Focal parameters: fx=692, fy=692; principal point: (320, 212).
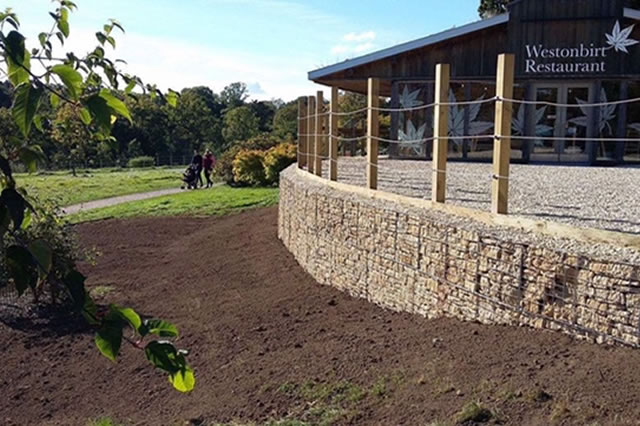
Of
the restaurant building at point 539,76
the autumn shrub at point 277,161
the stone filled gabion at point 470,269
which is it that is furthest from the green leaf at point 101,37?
the autumn shrub at point 277,161

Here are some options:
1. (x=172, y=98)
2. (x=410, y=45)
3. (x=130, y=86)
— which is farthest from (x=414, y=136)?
(x=130, y=86)

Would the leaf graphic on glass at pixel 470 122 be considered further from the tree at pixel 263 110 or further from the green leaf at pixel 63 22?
the tree at pixel 263 110

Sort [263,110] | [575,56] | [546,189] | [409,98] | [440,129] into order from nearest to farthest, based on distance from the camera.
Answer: [440,129]
[546,189]
[575,56]
[409,98]
[263,110]

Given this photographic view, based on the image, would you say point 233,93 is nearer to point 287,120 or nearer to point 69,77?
point 287,120

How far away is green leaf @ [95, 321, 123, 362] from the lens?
4.46 ft

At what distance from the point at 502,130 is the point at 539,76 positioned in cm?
1083

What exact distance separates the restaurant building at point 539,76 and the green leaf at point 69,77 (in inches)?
597

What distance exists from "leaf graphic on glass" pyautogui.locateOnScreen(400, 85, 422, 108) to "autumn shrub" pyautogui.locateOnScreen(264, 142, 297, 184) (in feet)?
16.1

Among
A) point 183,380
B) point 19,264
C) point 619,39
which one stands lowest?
point 183,380

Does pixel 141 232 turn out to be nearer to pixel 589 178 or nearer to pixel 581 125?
pixel 589 178

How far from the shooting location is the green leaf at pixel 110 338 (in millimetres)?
1358

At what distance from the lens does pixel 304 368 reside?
5.72 metres

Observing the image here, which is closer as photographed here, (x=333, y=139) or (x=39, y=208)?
(x=39, y=208)

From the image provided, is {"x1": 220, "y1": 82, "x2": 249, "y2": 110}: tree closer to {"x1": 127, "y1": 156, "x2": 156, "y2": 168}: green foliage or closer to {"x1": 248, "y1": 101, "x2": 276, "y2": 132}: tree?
{"x1": 248, "y1": 101, "x2": 276, "y2": 132}: tree
